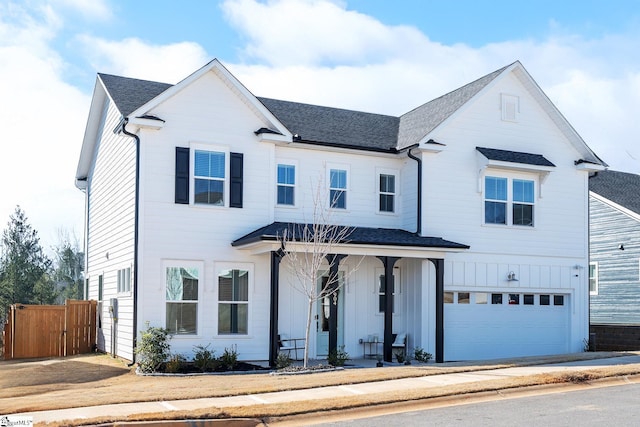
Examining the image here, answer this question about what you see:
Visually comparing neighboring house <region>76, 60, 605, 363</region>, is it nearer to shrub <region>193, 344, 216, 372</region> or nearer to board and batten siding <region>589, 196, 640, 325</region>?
shrub <region>193, 344, 216, 372</region>

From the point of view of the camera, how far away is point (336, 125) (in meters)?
24.5

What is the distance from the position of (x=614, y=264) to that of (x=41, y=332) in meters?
22.0

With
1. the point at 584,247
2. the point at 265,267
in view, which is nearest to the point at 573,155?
the point at 584,247

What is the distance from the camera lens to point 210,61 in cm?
2097

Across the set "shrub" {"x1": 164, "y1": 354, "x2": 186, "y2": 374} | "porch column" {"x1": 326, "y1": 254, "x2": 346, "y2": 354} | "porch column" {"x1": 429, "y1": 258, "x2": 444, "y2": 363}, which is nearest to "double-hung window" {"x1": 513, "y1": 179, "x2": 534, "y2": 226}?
"porch column" {"x1": 429, "y1": 258, "x2": 444, "y2": 363}

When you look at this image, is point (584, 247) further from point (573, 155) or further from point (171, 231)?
point (171, 231)

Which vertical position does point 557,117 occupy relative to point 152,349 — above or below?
above

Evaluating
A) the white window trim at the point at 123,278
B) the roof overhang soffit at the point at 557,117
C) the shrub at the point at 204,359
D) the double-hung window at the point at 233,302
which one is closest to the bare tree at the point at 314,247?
the double-hung window at the point at 233,302

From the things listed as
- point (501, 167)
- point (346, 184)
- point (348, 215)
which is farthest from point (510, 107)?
point (348, 215)

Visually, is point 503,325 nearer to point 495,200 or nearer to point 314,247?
point 495,200

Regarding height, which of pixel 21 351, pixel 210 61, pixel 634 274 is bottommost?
pixel 21 351

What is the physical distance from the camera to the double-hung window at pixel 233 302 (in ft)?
68.3

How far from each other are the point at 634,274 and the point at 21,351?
2273 centimetres

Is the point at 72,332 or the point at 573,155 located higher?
the point at 573,155
